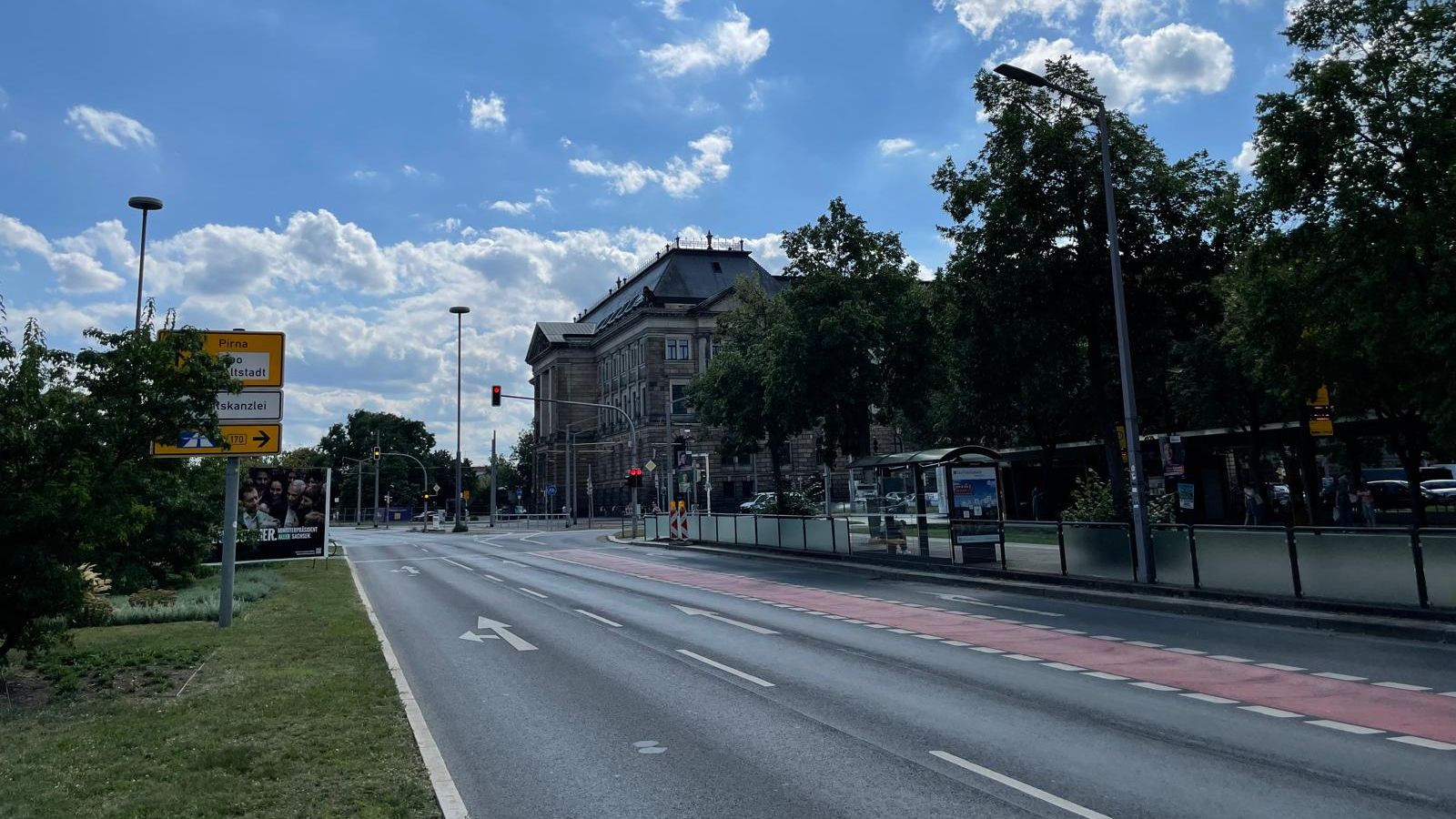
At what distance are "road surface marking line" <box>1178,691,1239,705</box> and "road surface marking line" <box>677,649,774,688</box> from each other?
4114 millimetres

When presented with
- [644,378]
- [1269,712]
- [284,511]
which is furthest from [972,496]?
[644,378]

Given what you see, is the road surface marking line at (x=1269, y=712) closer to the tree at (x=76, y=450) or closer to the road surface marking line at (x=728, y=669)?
the road surface marking line at (x=728, y=669)

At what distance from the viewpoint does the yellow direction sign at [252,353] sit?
666 inches

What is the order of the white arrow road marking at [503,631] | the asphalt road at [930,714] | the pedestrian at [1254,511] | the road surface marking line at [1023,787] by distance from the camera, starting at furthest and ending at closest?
the pedestrian at [1254,511], the white arrow road marking at [503,631], the asphalt road at [930,714], the road surface marking line at [1023,787]

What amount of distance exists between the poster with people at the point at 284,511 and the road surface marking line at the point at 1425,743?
2688cm

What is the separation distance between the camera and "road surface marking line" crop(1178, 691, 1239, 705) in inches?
353

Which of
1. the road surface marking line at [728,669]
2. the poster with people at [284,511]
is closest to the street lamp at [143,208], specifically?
the poster with people at [284,511]

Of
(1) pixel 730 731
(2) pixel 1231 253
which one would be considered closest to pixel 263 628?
(1) pixel 730 731

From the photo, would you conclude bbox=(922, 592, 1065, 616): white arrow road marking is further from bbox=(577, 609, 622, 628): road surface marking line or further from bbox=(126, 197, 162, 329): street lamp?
bbox=(126, 197, 162, 329): street lamp

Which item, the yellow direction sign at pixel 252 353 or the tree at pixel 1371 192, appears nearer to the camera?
the yellow direction sign at pixel 252 353

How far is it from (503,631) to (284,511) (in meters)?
16.7

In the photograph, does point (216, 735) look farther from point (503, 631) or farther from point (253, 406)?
point (253, 406)

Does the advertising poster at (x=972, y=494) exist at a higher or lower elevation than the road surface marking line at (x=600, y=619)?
higher

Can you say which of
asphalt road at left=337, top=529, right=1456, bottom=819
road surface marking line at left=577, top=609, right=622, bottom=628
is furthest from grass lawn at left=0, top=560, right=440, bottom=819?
road surface marking line at left=577, top=609, right=622, bottom=628
